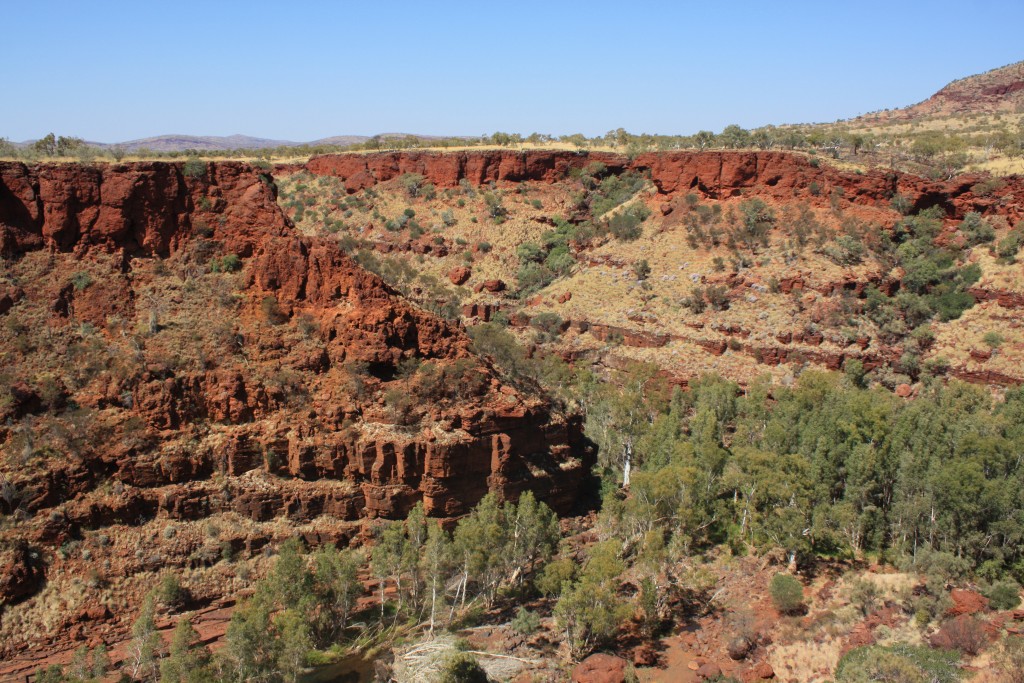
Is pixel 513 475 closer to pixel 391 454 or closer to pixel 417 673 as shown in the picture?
pixel 391 454

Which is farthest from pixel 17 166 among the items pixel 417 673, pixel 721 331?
pixel 721 331

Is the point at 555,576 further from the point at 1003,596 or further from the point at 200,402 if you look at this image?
the point at 1003,596

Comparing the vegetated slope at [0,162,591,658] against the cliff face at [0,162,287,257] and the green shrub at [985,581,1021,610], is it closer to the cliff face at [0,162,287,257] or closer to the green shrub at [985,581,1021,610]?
the cliff face at [0,162,287,257]

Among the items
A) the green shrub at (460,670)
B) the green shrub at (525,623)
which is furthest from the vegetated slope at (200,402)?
the green shrub at (460,670)

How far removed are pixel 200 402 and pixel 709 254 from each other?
37560 mm

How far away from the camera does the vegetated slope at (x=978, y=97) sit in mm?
110750

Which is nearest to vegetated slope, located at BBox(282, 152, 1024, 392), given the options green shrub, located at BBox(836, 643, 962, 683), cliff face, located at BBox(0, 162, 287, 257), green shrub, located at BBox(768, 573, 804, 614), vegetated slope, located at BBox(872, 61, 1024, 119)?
cliff face, located at BBox(0, 162, 287, 257)

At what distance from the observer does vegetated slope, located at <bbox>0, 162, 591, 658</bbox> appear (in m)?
21.6

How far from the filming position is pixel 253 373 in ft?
82.3

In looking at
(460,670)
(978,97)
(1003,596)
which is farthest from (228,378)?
(978,97)

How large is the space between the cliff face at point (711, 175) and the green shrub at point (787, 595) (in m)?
35.5

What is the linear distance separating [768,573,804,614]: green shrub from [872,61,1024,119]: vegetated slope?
10214 cm

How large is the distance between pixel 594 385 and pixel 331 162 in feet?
131

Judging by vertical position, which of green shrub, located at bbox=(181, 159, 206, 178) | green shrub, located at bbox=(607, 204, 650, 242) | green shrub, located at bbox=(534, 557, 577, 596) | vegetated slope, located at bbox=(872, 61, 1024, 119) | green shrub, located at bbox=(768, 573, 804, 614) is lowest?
green shrub, located at bbox=(768, 573, 804, 614)
